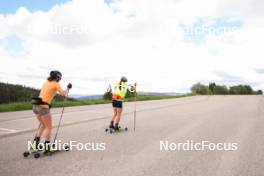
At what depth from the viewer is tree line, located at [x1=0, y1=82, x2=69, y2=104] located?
2602 cm

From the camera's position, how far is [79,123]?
11.7 meters

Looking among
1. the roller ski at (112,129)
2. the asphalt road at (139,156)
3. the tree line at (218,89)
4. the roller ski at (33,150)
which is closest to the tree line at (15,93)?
the asphalt road at (139,156)

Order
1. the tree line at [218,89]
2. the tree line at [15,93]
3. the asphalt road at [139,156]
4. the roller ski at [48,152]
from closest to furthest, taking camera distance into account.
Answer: the asphalt road at [139,156], the roller ski at [48,152], the tree line at [15,93], the tree line at [218,89]

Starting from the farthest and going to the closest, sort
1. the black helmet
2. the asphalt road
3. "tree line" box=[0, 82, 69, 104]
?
"tree line" box=[0, 82, 69, 104], the black helmet, the asphalt road

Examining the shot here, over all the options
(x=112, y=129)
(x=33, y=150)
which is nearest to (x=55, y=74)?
(x=33, y=150)

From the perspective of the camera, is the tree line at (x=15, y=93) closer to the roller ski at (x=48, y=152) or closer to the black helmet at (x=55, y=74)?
the roller ski at (x=48, y=152)

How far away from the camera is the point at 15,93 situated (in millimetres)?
27219

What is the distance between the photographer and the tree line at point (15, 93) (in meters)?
26.0

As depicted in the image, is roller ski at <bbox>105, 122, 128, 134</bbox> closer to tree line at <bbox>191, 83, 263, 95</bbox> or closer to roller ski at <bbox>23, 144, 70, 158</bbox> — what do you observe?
roller ski at <bbox>23, 144, 70, 158</bbox>

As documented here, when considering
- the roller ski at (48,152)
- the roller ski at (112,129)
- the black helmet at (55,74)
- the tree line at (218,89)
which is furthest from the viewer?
the tree line at (218,89)

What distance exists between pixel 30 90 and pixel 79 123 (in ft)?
63.3

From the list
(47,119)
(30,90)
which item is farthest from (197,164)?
Result: (30,90)

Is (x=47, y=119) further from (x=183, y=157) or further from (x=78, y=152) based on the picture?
(x=183, y=157)

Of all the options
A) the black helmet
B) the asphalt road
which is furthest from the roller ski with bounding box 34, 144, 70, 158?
the black helmet
